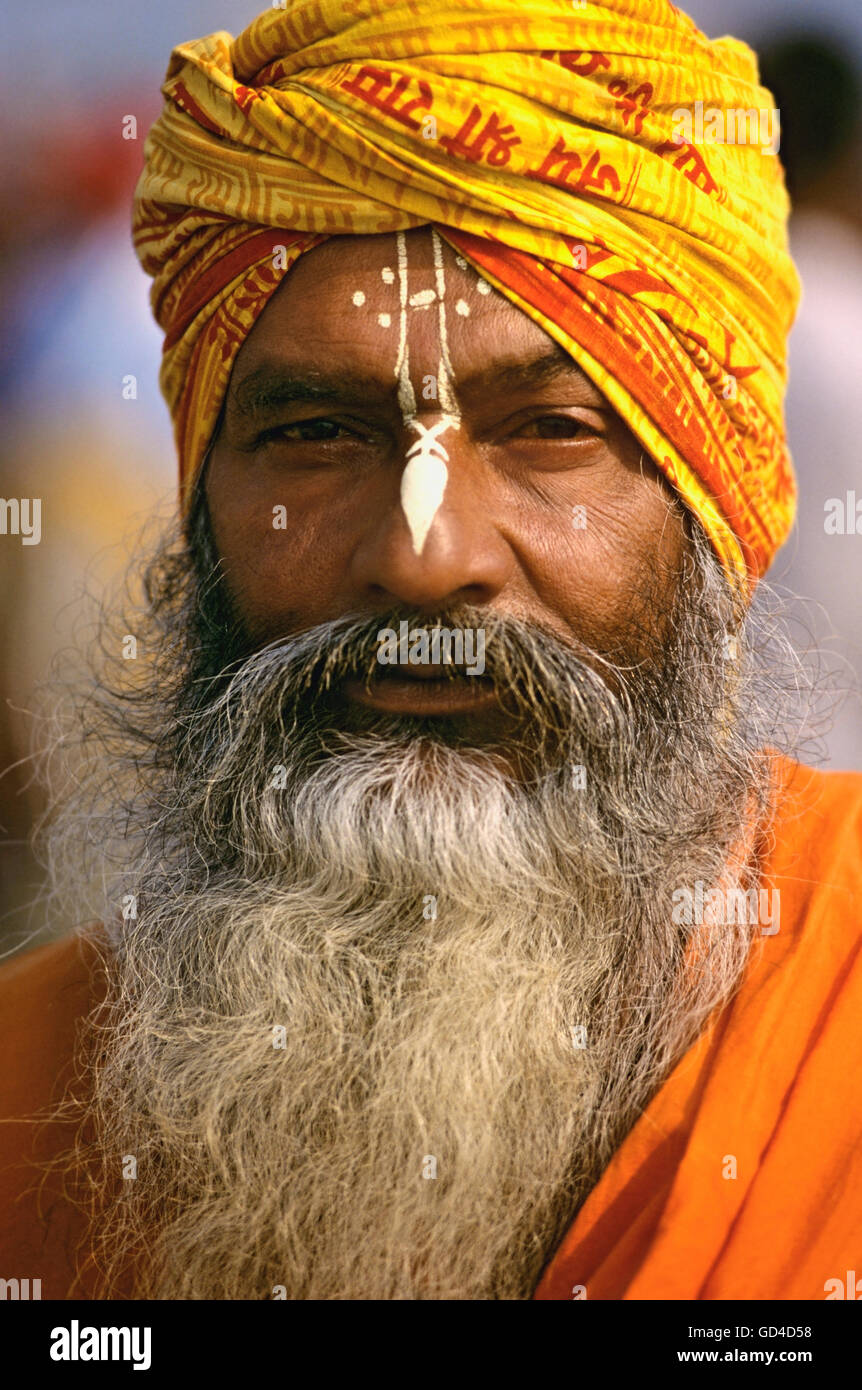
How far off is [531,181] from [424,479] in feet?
1.67

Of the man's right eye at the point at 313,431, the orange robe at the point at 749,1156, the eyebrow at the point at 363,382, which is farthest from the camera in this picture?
the man's right eye at the point at 313,431

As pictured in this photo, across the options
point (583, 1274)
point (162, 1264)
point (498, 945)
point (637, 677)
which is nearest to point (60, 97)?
point (637, 677)

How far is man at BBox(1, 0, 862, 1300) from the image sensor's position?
1.77 m

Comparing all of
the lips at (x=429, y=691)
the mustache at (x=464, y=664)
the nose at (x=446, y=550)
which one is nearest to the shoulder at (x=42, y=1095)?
the mustache at (x=464, y=664)

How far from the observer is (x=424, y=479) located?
1811mm

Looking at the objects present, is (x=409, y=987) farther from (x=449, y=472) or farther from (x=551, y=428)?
(x=551, y=428)

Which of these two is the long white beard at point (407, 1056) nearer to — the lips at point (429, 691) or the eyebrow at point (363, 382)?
the lips at point (429, 691)

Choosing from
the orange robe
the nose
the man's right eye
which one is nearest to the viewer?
the orange robe

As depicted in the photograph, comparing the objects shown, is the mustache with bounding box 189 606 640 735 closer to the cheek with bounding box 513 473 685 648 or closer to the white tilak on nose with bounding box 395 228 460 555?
the cheek with bounding box 513 473 685 648

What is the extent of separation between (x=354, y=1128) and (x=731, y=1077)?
22.7 inches

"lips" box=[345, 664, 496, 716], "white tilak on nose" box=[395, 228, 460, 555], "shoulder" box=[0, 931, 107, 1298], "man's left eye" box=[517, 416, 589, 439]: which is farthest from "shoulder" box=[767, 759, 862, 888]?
"shoulder" box=[0, 931, 107, 1298]

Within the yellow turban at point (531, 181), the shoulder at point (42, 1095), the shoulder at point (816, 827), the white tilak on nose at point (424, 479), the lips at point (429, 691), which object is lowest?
the shoulder at point (42, 1095)

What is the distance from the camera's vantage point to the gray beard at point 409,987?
5.82 ft

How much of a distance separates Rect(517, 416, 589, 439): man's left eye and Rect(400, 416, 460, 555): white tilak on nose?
13 cm
